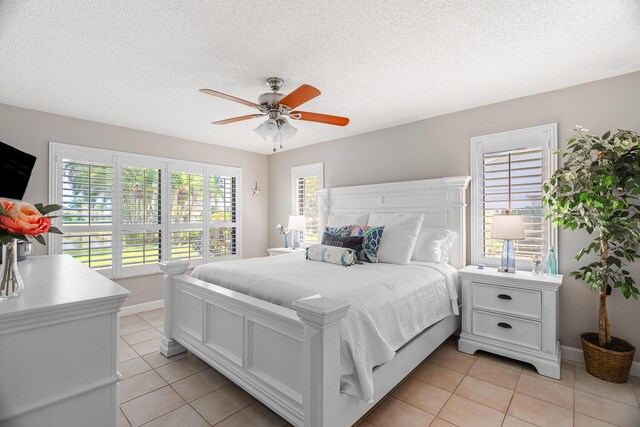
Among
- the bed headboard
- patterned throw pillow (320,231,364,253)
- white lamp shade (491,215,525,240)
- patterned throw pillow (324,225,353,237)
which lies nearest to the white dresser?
patterned throw pillow (320,231,364,253)

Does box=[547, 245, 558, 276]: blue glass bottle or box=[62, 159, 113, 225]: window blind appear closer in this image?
box=[547, 245, 558, 276]: blue glass bottle

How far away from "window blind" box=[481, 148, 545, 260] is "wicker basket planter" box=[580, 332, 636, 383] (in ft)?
2.77

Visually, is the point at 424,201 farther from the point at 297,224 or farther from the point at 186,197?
the point at 186,197

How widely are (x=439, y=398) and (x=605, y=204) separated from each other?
1.84 metres

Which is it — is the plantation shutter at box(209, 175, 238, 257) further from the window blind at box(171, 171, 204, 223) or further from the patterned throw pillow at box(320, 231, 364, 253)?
the patterned throw pillow at box(320, 231, 364, 253)

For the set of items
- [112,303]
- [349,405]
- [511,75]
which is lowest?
[349,405]

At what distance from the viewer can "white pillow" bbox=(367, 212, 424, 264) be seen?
306cm

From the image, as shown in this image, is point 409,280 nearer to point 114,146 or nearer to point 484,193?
point 484,193

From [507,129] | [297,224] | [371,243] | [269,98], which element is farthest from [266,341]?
[507,129]

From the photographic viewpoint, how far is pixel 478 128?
10.7ft

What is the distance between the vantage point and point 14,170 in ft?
10.3

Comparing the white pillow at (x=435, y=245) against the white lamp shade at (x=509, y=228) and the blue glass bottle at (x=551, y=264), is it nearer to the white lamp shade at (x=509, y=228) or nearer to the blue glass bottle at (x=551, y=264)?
the white lamp shade at (x=509, y=228)

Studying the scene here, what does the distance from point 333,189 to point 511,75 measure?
8.35 feet

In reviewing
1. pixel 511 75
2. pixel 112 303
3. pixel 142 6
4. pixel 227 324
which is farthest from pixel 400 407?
pixel 142 6
